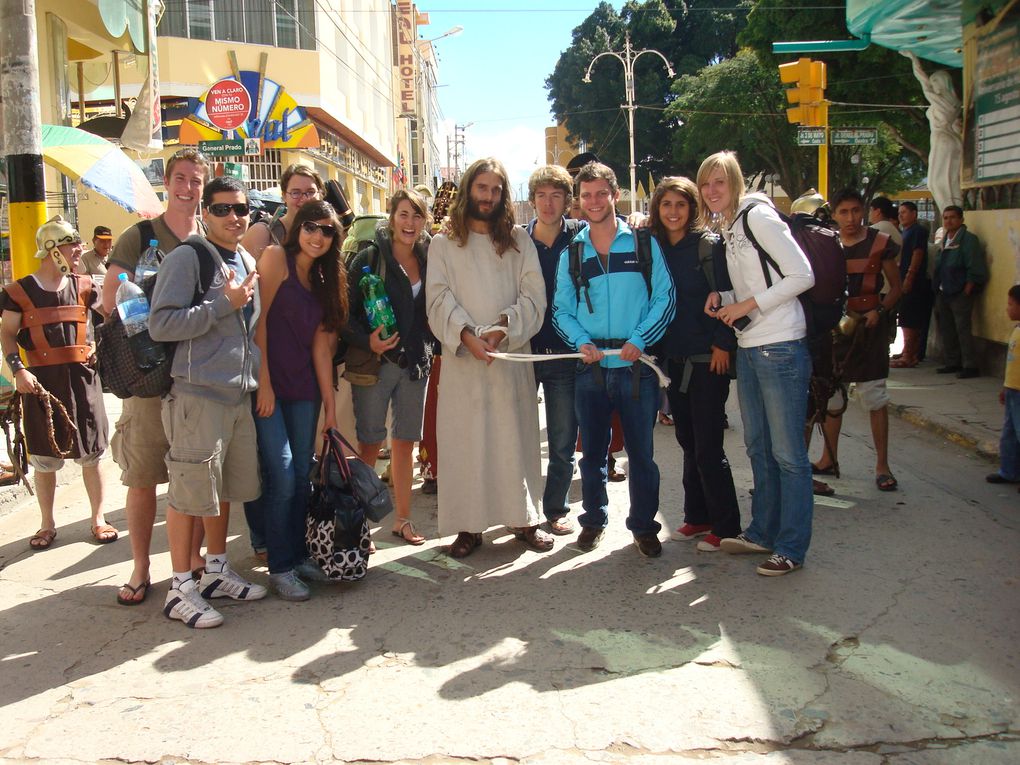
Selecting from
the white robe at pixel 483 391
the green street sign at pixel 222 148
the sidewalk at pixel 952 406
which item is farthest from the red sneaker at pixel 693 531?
the green street sign at pixel 222 148

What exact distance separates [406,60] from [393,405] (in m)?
50.0

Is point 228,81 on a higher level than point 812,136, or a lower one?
higher

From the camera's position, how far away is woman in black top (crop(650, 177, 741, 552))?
190 inches

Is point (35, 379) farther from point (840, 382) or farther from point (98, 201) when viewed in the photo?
point (98, 201)

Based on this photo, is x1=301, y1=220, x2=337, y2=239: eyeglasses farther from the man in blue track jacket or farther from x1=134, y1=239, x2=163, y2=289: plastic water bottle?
the man in blue track jacket

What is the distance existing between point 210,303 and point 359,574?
1.52m

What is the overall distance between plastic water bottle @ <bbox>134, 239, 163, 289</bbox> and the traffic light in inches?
483

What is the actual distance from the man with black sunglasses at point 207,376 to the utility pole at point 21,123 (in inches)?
122

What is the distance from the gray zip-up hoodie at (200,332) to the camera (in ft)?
13.1

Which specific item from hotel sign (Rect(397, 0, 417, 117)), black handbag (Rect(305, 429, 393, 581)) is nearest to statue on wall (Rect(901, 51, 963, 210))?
black handbag (Rect(305, 429, 393, 581))

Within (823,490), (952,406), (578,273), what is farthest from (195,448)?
(952,406)

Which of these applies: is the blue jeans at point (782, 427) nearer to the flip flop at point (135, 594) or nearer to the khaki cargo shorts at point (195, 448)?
the khaki cargo shorts at point (195, 448)

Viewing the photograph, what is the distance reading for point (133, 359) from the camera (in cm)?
408

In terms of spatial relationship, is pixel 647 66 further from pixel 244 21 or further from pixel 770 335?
pixel 770 335
